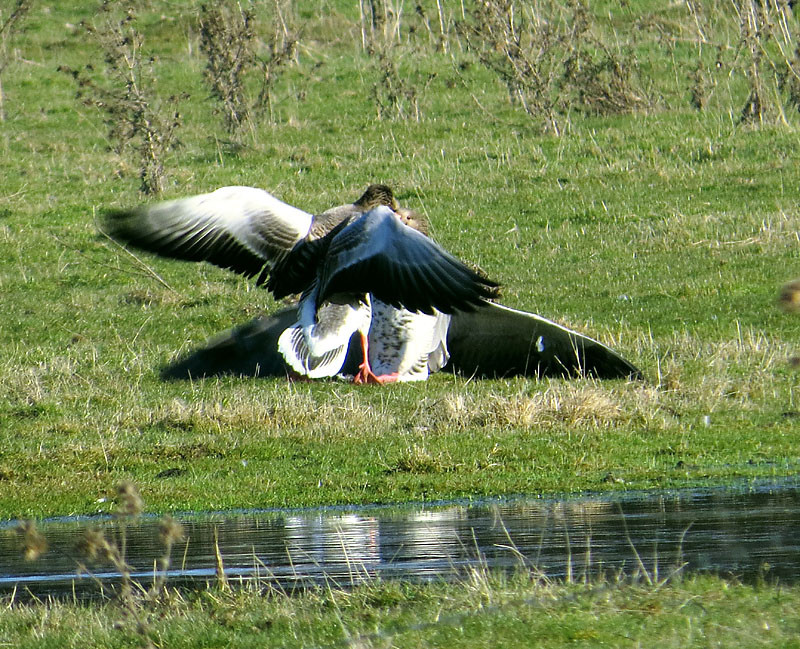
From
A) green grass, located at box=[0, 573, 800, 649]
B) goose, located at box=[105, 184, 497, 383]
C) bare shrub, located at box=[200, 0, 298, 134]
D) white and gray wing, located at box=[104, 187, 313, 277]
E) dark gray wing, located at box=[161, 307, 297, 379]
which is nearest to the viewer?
green grass, located at box=[0, 573, 800, 649]

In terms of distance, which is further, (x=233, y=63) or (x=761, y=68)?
(x=761, y=68)

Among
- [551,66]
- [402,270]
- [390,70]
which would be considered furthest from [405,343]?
[390,70]

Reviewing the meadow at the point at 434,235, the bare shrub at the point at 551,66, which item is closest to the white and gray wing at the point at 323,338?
the meadow at the point at 434,235

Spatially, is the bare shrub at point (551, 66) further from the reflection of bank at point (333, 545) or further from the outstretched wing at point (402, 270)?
the reflection of bank at point (333, 545)

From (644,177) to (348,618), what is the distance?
1579 cm

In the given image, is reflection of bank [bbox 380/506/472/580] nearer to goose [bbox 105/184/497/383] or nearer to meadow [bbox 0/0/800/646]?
meadow [bbox 0/0/800/646]

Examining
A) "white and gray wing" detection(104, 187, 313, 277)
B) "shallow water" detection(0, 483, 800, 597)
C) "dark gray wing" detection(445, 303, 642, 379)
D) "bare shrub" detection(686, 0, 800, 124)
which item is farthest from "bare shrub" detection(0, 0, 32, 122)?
"shallow water" detection(0, 483, 800, 597)

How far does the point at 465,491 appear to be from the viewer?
9.07m

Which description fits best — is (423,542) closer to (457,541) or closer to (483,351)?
(457,541)

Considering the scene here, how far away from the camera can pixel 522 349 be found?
483 inches

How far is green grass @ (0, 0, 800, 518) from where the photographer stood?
9.71 metres

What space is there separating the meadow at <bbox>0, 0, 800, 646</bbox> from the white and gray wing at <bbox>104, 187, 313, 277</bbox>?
1244 mm

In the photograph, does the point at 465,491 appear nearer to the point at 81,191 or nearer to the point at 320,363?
the point at 320,363

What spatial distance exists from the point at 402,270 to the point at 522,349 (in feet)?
11.3
